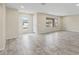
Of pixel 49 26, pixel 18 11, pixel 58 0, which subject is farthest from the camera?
pixel 49 26

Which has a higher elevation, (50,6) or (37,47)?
(50,6)

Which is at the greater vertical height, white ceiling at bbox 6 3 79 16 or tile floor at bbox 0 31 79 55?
white ceiling at bbox 6 3 79 16

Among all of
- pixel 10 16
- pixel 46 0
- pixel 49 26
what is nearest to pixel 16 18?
pixel 10 16

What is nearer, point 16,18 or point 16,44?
point 16,18

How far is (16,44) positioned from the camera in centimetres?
379

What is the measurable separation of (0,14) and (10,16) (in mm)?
957

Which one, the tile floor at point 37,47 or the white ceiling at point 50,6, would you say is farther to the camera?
the tile floor at point 37,47

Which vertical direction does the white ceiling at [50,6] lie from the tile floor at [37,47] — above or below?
above

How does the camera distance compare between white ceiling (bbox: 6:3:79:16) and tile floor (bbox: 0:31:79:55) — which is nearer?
white ceiling (bbox: 6:3:79:16)

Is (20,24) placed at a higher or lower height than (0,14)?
lower
